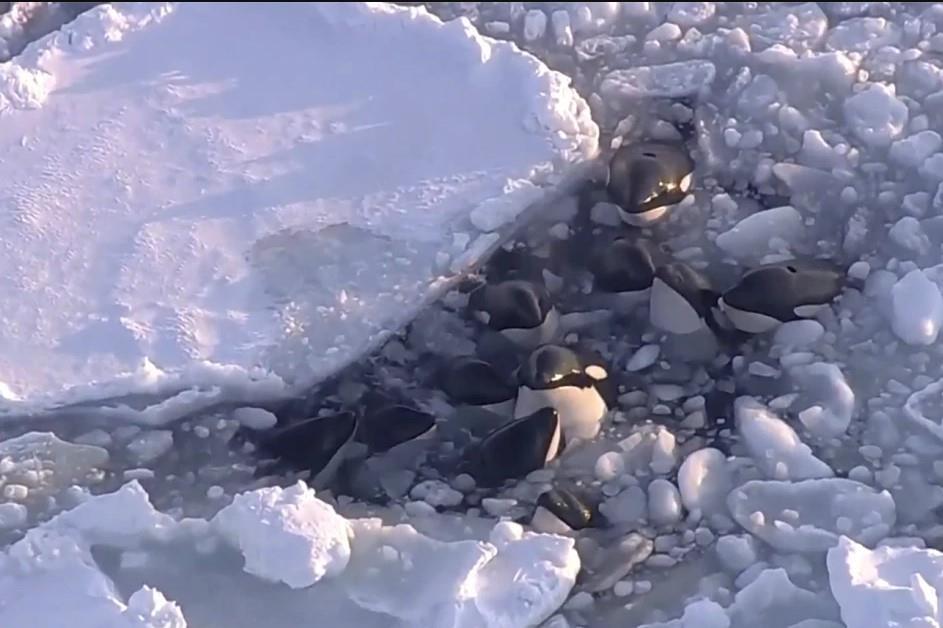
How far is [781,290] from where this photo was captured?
245 centimetres

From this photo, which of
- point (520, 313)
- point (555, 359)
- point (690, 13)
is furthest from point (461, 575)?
point (690, 13)

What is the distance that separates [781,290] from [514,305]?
458mm

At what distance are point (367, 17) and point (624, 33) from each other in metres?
0.56

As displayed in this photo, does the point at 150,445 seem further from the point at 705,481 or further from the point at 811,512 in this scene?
the point at 811,512

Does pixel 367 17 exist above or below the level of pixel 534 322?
above

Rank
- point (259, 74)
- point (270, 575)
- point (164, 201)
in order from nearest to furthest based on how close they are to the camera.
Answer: point (270, 575)
point (164, 201)
point (259, 74)

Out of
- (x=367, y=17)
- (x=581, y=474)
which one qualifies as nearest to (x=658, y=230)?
(x=581, y=474)

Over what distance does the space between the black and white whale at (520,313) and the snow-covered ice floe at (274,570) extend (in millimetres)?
399

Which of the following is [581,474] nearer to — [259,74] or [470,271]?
[470,271]

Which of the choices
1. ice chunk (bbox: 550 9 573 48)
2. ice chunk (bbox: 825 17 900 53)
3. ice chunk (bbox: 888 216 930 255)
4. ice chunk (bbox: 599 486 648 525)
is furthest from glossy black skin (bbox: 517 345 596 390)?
ice chunk (bbox: 825 17 900 53)

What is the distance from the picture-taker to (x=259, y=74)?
301cm

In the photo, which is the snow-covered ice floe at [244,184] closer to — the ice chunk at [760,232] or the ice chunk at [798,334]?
the ice chunk at [760,232]

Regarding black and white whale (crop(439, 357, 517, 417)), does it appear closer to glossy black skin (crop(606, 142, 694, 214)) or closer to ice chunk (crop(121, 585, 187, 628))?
glossy black skin (crop(606, 142, 694, 214))

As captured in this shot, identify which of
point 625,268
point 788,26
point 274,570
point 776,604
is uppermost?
point 788,26
